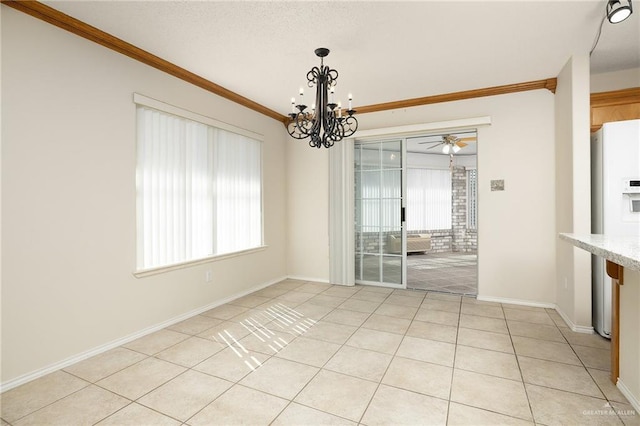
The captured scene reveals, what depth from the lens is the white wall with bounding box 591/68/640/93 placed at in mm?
3312

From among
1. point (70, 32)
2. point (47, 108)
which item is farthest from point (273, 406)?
point (70, 32)

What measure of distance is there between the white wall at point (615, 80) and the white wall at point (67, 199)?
4607 mm

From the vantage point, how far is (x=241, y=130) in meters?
4.11

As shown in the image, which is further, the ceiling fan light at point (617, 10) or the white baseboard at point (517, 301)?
the white baseboard at point (517, 301)

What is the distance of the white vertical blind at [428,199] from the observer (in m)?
8.26

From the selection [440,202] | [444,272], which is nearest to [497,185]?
[444,272]

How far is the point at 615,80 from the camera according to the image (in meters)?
3.37

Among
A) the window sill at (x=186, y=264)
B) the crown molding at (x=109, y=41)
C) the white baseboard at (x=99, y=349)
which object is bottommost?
the white baseboard at (x=99, y=349)

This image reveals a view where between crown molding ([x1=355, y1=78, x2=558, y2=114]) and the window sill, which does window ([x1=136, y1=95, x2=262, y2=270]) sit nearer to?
the window sill

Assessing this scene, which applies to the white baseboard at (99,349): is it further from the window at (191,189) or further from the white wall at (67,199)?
the window at (191,189)

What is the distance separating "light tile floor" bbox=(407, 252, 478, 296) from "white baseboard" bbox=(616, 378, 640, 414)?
90.6 inches

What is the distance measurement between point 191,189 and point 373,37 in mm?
2378

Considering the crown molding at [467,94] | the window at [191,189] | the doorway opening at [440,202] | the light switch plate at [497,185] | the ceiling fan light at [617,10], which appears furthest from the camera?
the doorway opening at [440,202]

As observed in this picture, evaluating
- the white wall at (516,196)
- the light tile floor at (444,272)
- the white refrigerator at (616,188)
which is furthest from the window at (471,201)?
the white refrigerator at (616,188)
